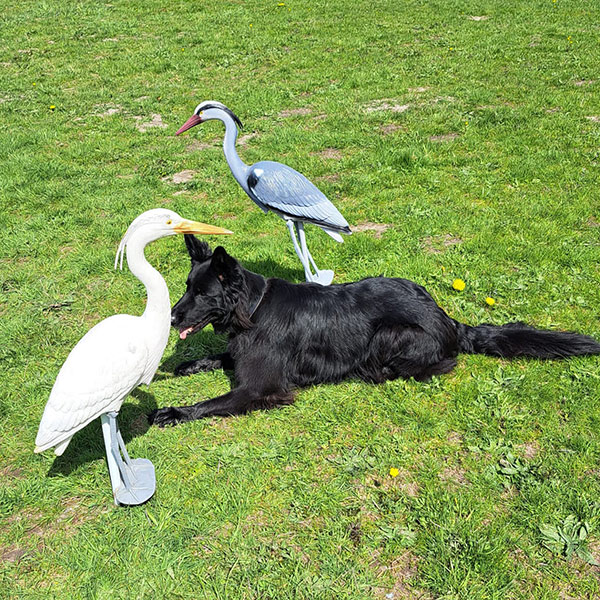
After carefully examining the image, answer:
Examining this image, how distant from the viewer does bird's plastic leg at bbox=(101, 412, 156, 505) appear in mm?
2785

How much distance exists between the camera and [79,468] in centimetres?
318

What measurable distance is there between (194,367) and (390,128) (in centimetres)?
567

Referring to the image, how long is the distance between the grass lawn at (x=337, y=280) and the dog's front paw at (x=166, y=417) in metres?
0.08

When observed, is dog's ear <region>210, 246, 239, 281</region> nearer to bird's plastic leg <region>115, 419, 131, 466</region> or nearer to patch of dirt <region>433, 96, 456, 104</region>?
bird's plastic leg <region>115, 419, 131, 466</region>

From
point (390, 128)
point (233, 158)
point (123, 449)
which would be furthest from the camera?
point (390, 128)

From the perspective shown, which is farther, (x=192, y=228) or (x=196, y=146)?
(x=196, y=146)

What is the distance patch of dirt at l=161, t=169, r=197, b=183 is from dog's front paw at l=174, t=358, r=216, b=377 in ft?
12.3

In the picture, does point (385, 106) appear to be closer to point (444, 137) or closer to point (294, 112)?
point (294, 112)

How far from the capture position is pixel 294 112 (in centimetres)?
888

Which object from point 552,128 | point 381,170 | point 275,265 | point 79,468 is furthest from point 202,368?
point 552,128

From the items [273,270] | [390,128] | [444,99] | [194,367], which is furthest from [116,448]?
[444,99]

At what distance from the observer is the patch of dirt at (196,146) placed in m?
7.95

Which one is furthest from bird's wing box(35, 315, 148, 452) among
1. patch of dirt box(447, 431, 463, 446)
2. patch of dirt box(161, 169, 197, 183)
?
patch of dirt box(161, 169, 197, 183)

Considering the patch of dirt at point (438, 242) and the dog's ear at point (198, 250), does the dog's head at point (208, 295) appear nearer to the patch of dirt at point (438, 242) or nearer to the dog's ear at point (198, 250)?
the dog's ear at point (198, 250)
